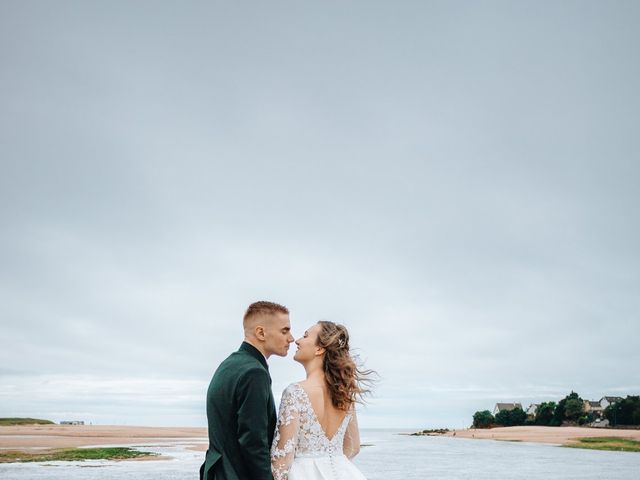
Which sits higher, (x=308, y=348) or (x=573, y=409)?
(x=308, y=348)

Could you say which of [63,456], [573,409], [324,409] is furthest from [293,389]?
[573,409]

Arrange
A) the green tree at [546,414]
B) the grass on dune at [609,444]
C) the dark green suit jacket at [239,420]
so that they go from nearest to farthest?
the dark green suit jacket at [239,420]
the grass on dune at [609,444]
the green tree at [546,414]

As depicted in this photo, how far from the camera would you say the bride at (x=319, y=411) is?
5621mm

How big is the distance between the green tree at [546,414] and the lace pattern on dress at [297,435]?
4369 inches

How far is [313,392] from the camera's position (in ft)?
18.9

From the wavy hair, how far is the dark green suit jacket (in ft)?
2.23

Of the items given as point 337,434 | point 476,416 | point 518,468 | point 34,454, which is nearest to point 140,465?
point 34,454

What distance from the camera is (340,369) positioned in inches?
228

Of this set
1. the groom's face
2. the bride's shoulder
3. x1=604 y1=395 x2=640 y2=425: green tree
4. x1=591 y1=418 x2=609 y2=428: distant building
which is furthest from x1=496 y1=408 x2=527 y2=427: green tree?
the groom's face

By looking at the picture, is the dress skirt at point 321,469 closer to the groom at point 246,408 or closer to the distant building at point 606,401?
the groom at point 246,408

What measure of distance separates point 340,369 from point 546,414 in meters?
113

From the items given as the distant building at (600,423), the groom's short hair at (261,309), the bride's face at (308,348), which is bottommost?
the distant building at (600,423)

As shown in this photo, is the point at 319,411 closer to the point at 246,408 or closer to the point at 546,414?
the point at 246,408

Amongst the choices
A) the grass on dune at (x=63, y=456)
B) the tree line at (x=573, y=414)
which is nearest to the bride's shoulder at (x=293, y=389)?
the grass on dune at (x=63, y=456)
